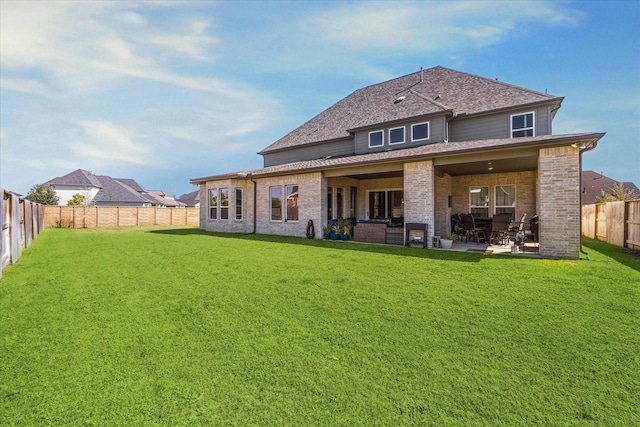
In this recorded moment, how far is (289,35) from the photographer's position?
1168 cm

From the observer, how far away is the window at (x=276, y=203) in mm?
14438

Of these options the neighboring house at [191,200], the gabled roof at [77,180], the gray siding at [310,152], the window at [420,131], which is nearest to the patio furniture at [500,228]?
the window at [420,131]

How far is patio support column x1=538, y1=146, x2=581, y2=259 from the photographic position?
7531 millimetres

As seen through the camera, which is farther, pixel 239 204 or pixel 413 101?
pixel 239 204

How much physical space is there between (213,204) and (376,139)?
10.3 meters

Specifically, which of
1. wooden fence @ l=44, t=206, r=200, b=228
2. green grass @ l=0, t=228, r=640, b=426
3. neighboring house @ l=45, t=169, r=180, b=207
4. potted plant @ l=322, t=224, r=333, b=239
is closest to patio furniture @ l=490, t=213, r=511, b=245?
green grass @ l=0, t=228, r=640, b=426

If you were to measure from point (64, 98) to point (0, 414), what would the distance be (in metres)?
23.2

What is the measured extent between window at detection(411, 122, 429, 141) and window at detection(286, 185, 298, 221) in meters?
6.33

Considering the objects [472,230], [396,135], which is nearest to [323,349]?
[472,230]

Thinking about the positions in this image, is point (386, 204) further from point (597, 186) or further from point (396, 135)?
point (597, 186)

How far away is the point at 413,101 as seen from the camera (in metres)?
15.2

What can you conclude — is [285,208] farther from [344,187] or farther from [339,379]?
[339,379]

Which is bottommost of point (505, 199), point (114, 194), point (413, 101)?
point (505, 199)

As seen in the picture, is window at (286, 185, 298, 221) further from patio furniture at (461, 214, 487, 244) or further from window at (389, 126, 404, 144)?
patio furniture at (461, 214, 487, 244)
